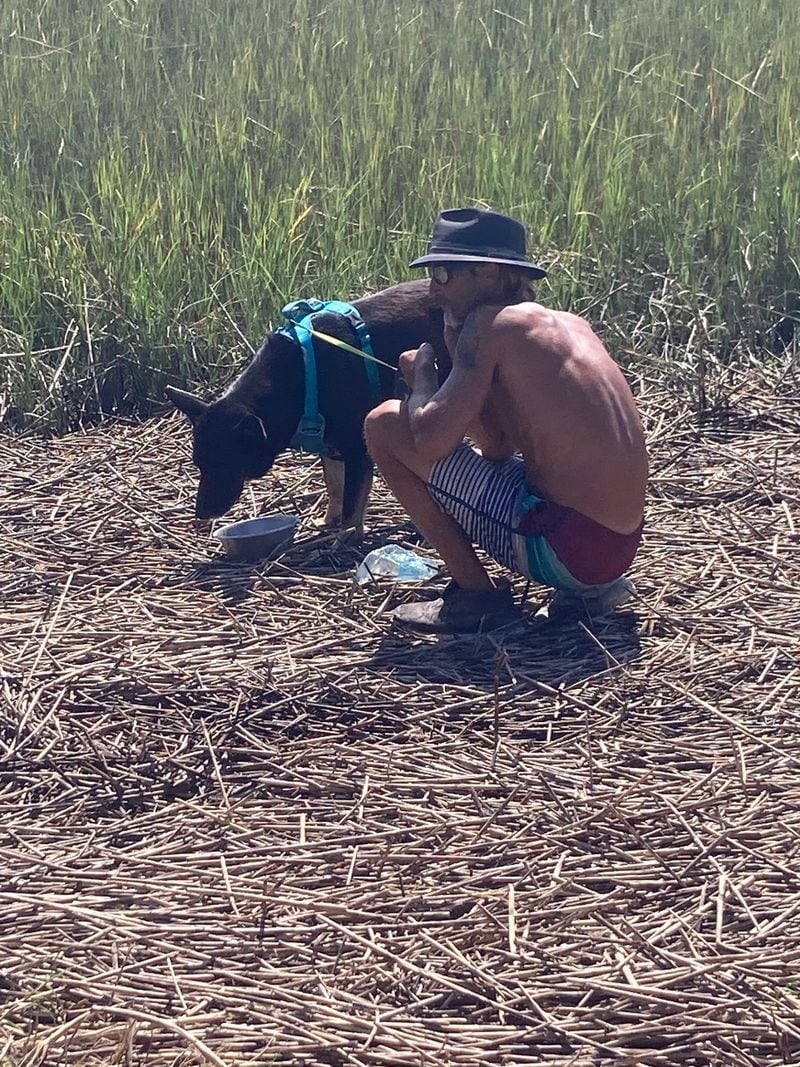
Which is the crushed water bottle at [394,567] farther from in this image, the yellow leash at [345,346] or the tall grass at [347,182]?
the tall grass at [347,182]

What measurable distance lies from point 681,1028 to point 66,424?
3.97 metres

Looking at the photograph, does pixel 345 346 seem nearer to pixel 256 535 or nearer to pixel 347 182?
pixel 256 535

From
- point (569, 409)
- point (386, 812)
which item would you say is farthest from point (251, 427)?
point (386, 812)

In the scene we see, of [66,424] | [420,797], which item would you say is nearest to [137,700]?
[420,797]

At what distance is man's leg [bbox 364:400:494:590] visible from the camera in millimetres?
3787

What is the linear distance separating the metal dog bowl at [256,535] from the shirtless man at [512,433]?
27.5 inches

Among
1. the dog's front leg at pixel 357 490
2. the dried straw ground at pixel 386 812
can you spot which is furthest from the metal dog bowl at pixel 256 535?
the dog's front leg at pixel 357 490

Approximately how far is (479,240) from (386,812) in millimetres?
1488

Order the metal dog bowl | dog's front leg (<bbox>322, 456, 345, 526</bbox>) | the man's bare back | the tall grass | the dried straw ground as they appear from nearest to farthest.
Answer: the dried straw ground → the man's bare back → the metal dog bowl → dog's front leg (<bbox>322, 456, 345, 526</bbox>) → the tall grass

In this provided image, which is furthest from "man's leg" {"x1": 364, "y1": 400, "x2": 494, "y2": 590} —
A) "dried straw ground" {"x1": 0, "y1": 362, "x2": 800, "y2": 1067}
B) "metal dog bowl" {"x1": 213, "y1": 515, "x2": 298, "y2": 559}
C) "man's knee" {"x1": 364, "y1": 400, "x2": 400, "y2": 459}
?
"metal dog bowl" {"x1": 213, "y1": 515, "x2": 298, "y2": 559}

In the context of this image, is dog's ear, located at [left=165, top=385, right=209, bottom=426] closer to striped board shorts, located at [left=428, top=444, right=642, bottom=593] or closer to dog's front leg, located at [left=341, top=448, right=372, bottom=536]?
dog's front leg, located at [left=341, top=448, right=372, bottom=536]

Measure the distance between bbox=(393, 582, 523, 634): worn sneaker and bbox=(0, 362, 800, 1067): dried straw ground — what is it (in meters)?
0.06

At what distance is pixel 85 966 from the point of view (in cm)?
241

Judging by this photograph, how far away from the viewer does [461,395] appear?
3.54 metres
